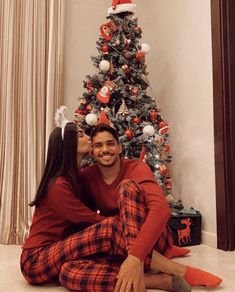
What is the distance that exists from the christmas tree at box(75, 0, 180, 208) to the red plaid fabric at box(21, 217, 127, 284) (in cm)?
115

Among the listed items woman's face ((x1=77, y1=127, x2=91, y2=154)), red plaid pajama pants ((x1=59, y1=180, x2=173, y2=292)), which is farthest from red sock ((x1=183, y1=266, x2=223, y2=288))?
woman's face ((x1=77, y1=127, x2=91, y2=154))

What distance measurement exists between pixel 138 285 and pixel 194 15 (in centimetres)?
223

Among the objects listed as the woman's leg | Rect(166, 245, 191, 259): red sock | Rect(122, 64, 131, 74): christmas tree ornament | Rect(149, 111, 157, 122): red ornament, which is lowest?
Rect(166, 245, 191, 259): red sock

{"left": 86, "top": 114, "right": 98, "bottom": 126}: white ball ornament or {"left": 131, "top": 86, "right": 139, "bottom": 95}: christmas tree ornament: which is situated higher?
{"left": 131, "top": 86, "right": 139, "bottom": 95}: christmas tree ornament

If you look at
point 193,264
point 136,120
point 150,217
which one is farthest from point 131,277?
point 136,120

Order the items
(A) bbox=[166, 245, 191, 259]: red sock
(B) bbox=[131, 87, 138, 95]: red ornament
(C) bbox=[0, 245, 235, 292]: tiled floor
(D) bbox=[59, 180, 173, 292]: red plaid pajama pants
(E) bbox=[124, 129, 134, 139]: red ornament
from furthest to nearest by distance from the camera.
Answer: (B) bbox=[131, 87, 138, 95]: red ornament < (E) bbox=[124, 129, 134, 139]: red ornament < (A) bbox=[166, 245, 191, 259]: red sock < (C) bbox=[0, 245, 235, 292]: tiled floor < (D) bbox=[59, 180, 173, 292]: red plaid pajama pants

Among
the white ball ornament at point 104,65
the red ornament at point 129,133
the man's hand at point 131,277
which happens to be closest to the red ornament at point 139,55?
the white ball ornament at point 104,65

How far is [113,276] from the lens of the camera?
1.46 m

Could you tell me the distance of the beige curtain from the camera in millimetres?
2875

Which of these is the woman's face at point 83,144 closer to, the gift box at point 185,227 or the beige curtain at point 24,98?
the gift box at point 185,227

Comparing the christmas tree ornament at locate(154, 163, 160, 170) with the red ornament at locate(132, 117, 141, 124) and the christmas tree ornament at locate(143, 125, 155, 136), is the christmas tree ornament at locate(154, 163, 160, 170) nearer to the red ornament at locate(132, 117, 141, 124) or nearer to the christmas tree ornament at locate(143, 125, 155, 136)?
the christmas tree ornament at locate(143, 125, 155, 136)

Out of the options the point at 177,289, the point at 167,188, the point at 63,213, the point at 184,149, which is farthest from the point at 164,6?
the point at 177,289

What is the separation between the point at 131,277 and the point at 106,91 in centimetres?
169

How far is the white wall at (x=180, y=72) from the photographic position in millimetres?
2660
